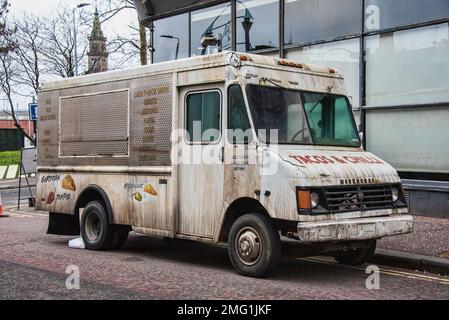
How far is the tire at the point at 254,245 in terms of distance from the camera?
7.32 metres

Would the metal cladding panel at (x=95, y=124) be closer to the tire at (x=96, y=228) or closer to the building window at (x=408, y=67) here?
the tire at (x=96, y=228)

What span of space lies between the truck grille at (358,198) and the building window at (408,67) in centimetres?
514

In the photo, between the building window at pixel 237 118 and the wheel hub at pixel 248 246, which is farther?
the building window at pixel 237 118

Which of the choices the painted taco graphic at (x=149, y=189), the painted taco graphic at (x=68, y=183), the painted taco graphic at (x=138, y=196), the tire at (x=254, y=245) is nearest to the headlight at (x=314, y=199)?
the tire at (x=254, y=245)

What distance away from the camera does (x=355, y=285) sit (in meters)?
7.30

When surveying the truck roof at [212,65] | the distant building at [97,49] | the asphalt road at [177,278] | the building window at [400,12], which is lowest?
the asphalt road at [177,278]

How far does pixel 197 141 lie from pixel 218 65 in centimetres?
105

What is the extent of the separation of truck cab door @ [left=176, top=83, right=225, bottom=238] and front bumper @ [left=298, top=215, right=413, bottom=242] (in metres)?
1.38

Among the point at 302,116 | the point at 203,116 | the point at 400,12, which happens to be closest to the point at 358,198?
the point at 302,116

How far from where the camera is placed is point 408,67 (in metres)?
13.0

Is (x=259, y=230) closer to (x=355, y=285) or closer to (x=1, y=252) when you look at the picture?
(x=355, y=285)

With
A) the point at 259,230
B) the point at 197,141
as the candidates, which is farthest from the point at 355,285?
the point at 197,141

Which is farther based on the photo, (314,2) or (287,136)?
(314,2)

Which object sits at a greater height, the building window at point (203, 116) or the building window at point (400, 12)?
the building window at point (400, 12)
